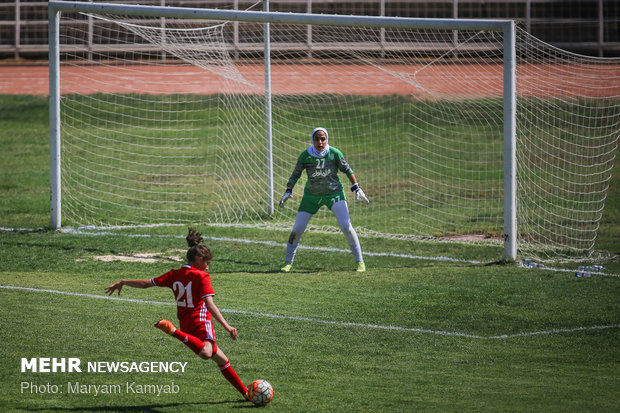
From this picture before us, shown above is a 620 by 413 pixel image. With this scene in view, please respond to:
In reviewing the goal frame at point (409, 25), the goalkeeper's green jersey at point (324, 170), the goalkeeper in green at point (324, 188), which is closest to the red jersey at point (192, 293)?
the goalkeeper in green at point (324, 188)

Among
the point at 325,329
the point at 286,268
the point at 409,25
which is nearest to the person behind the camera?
the point at 325,329

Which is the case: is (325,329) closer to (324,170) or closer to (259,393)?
(259,393)

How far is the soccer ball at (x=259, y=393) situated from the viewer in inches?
263

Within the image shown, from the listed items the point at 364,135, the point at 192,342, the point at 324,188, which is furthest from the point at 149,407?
the point at 364,135

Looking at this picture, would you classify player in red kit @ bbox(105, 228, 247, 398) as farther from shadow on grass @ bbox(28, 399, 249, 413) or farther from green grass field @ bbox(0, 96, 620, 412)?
green grass field @ bbox(0, 96, 620, 412)

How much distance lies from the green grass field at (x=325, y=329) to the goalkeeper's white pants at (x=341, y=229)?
0.31m

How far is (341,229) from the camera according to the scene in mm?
12719

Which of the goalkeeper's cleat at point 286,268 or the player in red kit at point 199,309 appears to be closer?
the player in red kit at point 199,309

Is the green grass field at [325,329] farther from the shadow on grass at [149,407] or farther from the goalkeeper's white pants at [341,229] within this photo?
the goalkeeper's white pants at [341,229]

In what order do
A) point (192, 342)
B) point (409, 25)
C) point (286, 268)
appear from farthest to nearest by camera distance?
1. point (409, 25)
2. point (286, 268)
3. point (192, 342)

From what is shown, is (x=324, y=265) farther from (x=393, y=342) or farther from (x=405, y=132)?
(x=405, y=132)

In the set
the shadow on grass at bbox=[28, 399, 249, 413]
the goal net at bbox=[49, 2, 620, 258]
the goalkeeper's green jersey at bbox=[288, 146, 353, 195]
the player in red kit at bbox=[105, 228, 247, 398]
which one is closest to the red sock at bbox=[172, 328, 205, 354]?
the player in red kit at bbox=[105, 228, 247, 398]

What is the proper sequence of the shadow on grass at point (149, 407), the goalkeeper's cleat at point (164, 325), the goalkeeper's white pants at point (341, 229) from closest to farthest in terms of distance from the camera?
1. the goalkeeper's cleat at point (164, 325)
2. the shadow on grass at point (149, 407)
3. the goalkeeper's white pants at point (341, 229)

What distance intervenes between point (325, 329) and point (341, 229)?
3.55m
